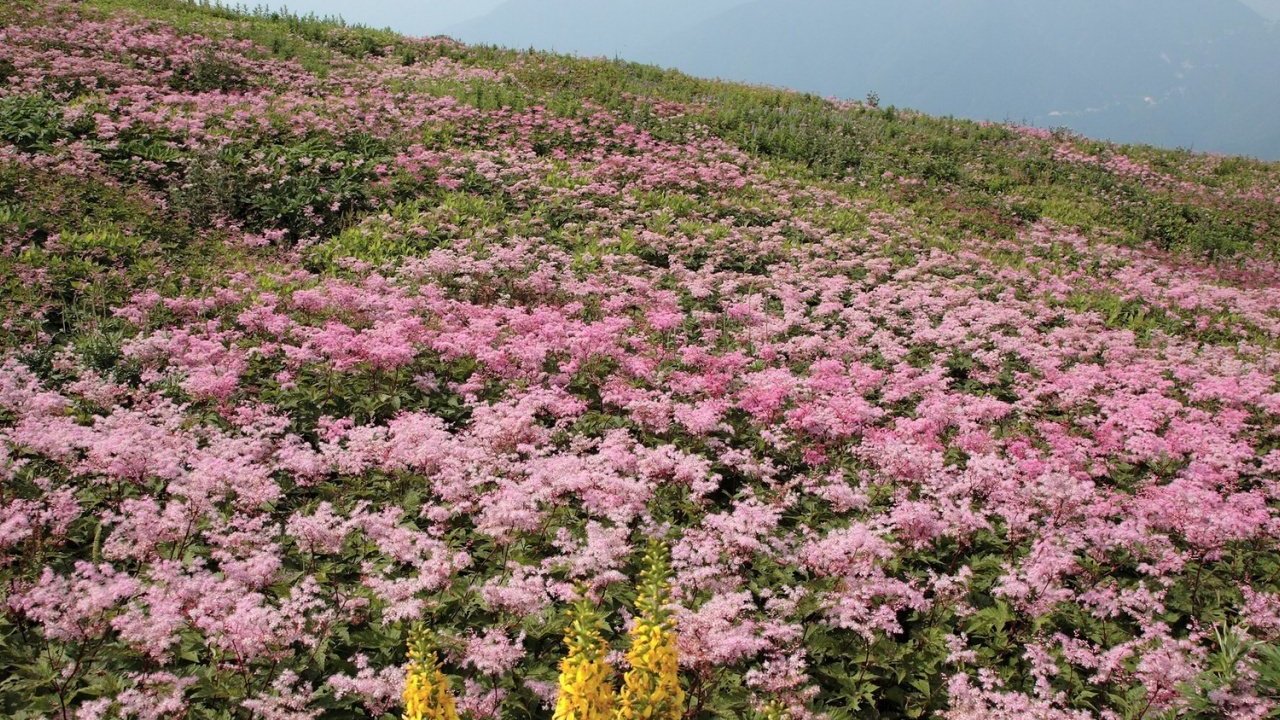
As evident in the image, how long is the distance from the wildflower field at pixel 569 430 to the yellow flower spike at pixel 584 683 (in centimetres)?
2

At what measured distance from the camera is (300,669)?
4914 millimetres

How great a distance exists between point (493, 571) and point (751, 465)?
303 cm

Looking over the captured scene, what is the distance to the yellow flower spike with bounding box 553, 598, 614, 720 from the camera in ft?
11.0

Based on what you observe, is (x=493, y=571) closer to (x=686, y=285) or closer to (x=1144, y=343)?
(x=686, y=285)

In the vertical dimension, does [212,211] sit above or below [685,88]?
below

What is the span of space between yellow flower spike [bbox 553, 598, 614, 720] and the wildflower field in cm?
2

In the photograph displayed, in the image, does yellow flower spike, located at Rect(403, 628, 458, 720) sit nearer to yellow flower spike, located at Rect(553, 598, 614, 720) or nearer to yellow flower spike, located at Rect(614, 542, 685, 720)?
yellow flower spike, located at Rect(553, 598, 614, 720)

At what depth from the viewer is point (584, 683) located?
11.0 ft

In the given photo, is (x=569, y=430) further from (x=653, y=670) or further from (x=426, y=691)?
(x=426, y=691)

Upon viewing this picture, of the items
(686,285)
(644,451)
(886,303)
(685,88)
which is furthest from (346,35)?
(644,451)

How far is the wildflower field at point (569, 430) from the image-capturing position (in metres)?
4.97

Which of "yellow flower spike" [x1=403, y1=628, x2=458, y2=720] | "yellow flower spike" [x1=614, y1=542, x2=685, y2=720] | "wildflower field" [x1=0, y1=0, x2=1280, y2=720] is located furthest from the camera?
"wildflower field" [x1=0, y1=0, x2=1280, y2=720]

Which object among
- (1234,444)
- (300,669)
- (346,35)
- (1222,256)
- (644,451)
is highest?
(346,35)

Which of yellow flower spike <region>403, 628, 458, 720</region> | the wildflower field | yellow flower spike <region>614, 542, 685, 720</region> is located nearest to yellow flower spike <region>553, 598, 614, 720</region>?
the wildflower field
